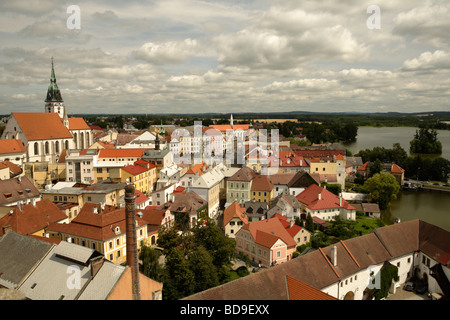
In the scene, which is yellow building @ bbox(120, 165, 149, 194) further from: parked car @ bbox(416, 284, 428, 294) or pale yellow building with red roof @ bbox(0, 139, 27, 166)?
parked car @ bbox(416, 284, 428, 294)

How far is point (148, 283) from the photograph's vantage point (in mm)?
14516

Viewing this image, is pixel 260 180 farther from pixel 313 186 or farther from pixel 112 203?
pixel 112 203

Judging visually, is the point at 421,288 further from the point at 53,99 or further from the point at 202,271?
the point at 53,99

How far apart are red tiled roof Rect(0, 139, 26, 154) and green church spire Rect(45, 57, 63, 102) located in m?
18.6

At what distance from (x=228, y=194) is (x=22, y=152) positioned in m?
27.9

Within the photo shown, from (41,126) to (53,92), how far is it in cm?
1496

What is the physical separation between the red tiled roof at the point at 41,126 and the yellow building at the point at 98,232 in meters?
28.0

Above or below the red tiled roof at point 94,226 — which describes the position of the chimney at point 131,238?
above

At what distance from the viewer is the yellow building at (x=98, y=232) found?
21203mm

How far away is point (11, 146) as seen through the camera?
42.1 meters

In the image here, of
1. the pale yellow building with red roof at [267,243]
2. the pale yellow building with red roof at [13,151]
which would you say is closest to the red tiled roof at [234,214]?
the pale yellow building with red roof at [267,243]

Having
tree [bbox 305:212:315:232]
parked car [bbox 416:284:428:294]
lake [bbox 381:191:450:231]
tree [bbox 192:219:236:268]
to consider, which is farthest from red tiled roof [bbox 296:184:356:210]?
tree [bbox 192:219:236:268]

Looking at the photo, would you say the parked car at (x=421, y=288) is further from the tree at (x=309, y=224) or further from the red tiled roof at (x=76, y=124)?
the red tiled roof at (x=76, y=124)
